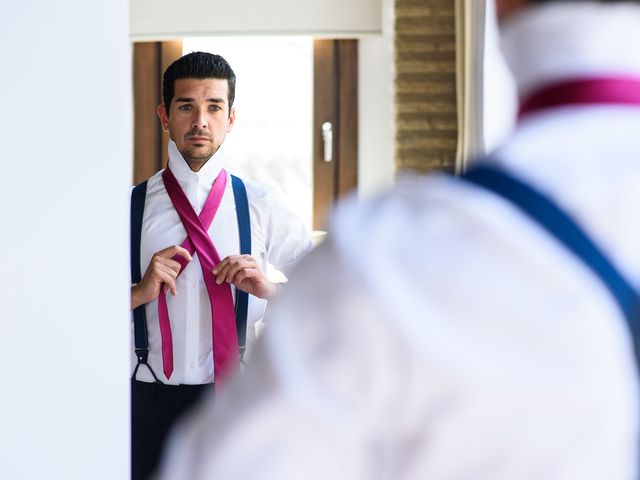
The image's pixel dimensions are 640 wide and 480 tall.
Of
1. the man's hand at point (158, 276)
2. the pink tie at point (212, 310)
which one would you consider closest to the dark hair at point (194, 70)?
the pink tie at point (212, 310)

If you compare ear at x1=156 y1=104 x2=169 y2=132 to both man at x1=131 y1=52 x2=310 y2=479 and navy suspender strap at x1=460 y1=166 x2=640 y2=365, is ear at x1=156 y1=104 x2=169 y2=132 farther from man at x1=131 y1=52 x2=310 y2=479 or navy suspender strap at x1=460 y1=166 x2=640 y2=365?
navy suspender strap at x1=460 y1=166 x2=640 y2=365

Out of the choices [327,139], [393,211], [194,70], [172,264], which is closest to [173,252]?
[172,264]

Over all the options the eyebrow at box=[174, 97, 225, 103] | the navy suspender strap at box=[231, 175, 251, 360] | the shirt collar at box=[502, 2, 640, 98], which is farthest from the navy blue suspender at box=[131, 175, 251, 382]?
the shirt collar at box=[502, 2, 640, 98]

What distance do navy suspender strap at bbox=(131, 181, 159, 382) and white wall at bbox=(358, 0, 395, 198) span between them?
1.97 meters

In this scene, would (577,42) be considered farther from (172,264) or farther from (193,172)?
(193,172)

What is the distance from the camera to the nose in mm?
2824

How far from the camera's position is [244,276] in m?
2.56

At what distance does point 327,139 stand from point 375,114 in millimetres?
254

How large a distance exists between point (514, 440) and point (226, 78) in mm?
2576

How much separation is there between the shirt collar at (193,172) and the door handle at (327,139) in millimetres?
1972

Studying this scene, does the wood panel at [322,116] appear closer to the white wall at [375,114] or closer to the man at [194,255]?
the white wall at [375,114]

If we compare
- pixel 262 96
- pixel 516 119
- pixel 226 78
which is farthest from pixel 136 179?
pixel 516 119

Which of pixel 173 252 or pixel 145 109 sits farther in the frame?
pixel 145 109

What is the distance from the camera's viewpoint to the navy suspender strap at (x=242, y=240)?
2.65m
